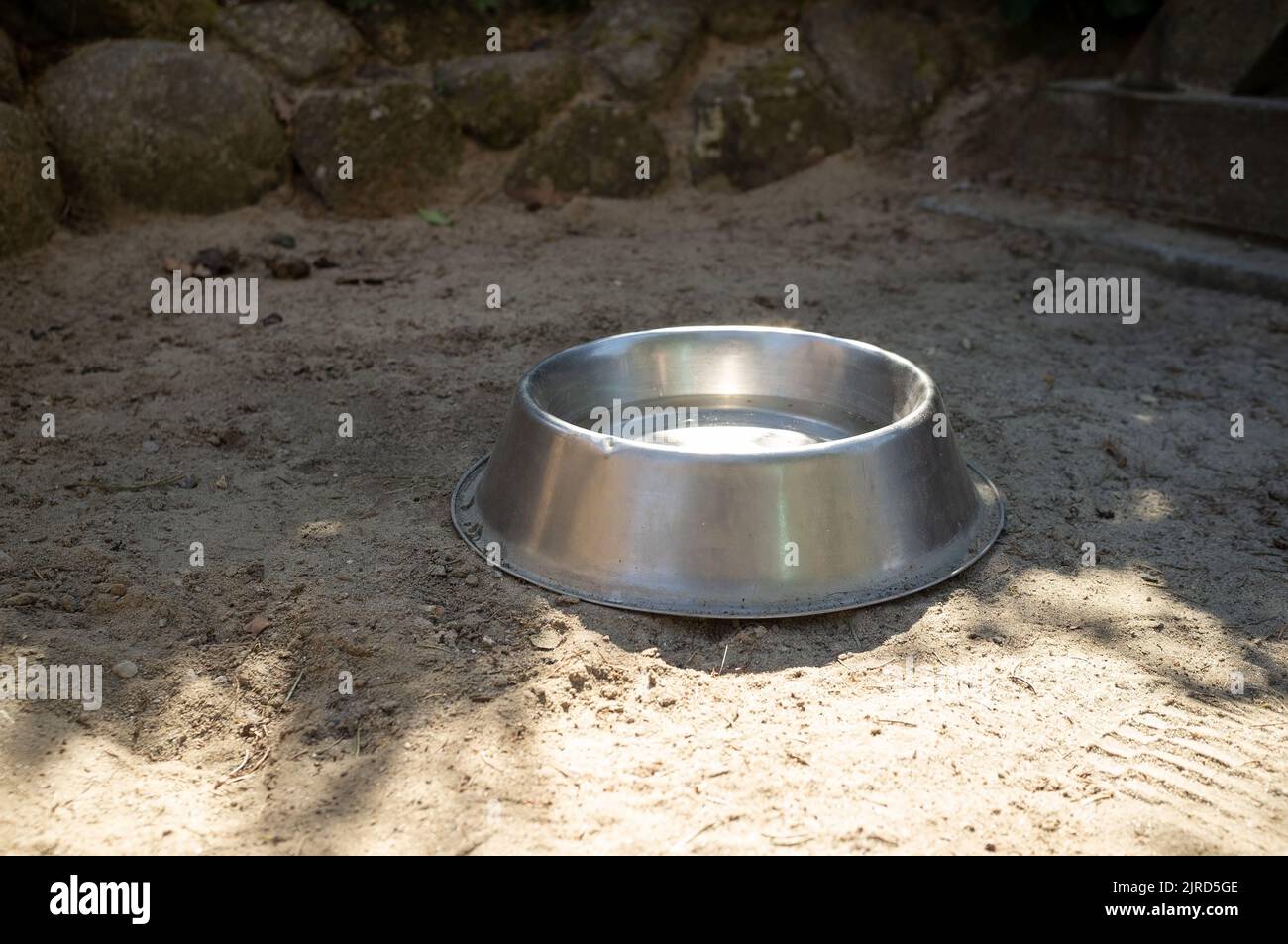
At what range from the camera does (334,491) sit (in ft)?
10.1

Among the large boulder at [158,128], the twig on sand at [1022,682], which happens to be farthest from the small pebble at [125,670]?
the large boulder at [158,128]

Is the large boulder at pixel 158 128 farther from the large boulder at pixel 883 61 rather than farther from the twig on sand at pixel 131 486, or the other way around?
the large boulder at pixel 883 61

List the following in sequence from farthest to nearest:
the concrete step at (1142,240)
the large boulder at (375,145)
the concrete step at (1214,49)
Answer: the large boulder at (375,145) < the concrete step at (1214,49) < the concrete step at (1142,240)

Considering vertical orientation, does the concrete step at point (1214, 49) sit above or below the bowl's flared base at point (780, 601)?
above

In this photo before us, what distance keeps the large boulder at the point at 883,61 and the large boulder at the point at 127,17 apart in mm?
2996

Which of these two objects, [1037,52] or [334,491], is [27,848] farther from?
[1037,52]

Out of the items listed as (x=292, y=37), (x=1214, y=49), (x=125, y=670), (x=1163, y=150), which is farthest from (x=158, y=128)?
(x=1214, y=49)

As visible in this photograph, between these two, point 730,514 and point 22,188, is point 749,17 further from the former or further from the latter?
point 730,514

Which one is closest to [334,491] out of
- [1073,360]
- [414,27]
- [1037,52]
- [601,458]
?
[601,458]

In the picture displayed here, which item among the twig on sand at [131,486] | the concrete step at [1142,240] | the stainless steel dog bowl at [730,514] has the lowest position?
the twig on sand at [131,486]

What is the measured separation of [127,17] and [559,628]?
165 inches

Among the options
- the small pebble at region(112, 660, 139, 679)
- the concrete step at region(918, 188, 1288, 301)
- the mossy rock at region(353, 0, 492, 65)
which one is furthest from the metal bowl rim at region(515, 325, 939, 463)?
the mossy rock at region(353, 0, 492, 65)

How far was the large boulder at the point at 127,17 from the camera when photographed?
5105mm

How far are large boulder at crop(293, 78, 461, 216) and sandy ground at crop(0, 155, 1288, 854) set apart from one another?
3.37 feet
